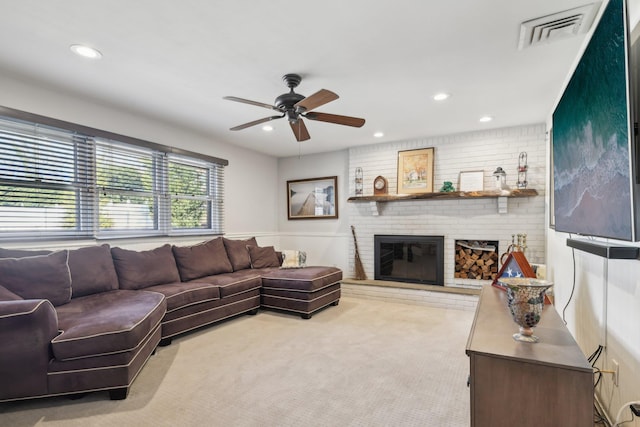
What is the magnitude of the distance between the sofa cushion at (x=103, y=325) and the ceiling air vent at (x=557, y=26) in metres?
3.18

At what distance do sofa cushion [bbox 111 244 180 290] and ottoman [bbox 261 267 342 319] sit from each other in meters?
1.08

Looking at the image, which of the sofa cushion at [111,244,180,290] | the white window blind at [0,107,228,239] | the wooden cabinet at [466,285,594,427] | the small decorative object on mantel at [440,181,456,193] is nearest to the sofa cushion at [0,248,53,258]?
the white window blind at [0,107,228,239]

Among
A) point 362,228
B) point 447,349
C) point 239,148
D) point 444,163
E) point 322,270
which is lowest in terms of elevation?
point 447,349

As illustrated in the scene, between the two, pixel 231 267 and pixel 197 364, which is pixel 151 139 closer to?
pixel 231 267

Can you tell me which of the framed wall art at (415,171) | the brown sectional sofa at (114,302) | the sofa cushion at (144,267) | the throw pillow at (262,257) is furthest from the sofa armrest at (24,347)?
the framed wall art at (415,171)

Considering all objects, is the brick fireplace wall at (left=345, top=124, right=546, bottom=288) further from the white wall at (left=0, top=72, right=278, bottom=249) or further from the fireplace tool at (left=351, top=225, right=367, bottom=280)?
the white wall at (left=0, top=72, right=278, bottom=249)

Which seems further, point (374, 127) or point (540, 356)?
point (374, 127)

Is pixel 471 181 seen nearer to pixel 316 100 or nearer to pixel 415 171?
pixel 415 171

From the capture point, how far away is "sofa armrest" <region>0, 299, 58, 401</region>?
183cm

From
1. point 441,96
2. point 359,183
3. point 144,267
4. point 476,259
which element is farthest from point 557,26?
point 144,267

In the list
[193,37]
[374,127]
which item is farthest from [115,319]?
[374,127]

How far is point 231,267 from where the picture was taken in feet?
14.2

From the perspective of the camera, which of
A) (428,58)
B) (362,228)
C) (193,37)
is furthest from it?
(362,228)

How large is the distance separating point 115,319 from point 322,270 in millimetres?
2459
